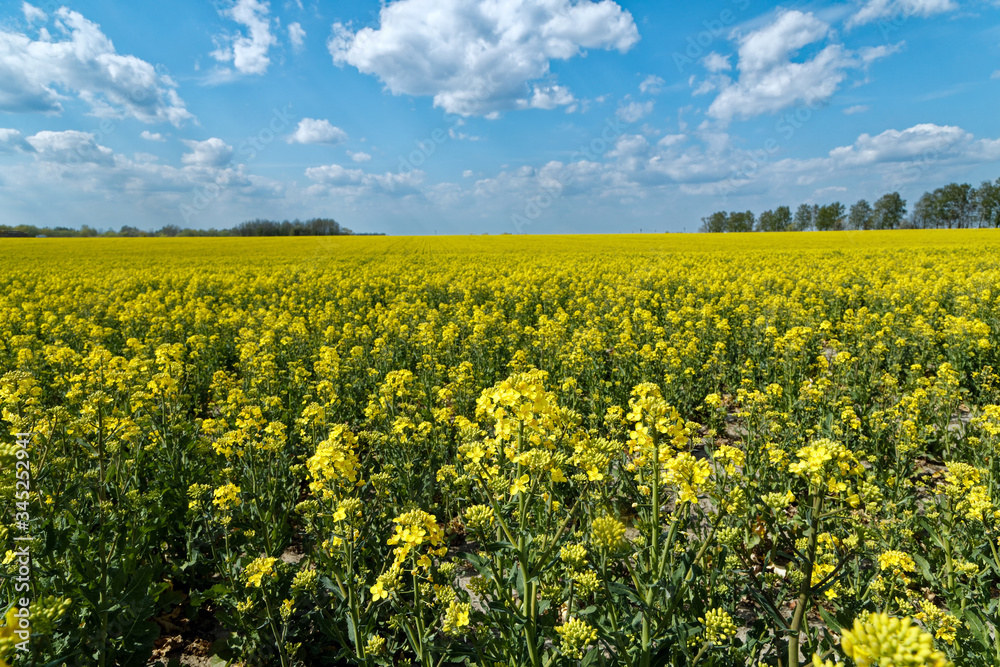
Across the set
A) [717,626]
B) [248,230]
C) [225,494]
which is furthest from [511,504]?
[248,230]

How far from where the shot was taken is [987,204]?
253 ft

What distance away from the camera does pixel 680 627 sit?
2.27 meters

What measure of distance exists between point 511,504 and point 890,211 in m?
119

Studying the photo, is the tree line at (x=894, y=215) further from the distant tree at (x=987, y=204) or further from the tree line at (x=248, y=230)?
the tree line at (x=248, y=230)

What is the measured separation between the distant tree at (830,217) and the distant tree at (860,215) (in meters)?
1.73

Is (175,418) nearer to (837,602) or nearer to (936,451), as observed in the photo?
(837,602)

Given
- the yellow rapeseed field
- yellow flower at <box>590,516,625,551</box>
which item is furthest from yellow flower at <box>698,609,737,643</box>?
yellow flower at <box>590,516,625,551</box>

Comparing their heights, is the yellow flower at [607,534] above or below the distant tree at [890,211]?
below

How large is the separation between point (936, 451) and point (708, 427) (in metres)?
2.55

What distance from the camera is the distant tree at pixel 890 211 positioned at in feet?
294

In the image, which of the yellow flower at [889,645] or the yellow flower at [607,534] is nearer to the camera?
the yellow flower at [889,645]

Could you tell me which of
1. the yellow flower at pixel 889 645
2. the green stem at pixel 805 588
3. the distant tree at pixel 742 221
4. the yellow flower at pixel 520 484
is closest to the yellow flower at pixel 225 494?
the yellow flower at pixel 520 484

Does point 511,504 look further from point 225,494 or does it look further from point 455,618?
point 225,494

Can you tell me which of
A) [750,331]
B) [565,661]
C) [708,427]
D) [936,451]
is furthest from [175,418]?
[750,331]
